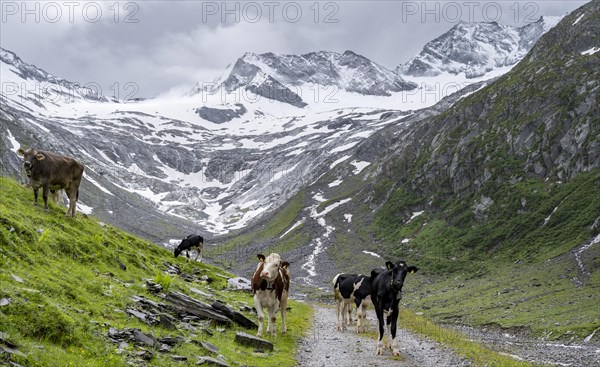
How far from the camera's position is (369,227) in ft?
568

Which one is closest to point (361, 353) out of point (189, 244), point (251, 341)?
point (251, 341)

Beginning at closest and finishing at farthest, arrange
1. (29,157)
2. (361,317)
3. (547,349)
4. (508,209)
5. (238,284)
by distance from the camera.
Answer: (29,157)
(361,317)
(547,349)
(238,284)
(508,209)

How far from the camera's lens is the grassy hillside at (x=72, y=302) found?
12.5 m

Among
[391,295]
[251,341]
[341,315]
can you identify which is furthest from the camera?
[341,315]

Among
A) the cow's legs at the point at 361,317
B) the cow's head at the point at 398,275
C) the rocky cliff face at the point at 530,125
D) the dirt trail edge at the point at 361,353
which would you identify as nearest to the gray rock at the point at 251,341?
the dirt trail edge at the point at 361,353

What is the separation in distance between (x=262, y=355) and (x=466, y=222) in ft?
423

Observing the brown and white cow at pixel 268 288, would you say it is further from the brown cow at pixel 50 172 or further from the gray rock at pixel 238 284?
the gray rock at pixel 238 284

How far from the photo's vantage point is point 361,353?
2181 cm

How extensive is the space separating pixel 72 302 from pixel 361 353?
12.3 m

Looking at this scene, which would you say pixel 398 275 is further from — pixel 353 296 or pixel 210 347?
pixel 353 296

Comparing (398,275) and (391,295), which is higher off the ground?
(398,275)

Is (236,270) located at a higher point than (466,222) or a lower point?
lower

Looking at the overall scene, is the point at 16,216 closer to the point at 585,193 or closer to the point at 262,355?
the point at 262,355

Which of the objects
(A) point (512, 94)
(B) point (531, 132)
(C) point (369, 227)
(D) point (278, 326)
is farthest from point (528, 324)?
(A) point (512, 94)
